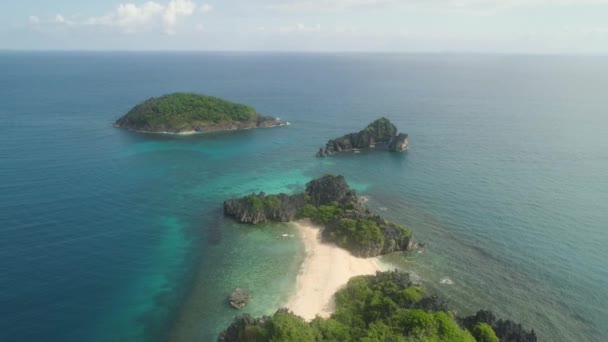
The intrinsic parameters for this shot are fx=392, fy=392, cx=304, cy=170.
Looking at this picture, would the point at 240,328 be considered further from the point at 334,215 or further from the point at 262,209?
the point at 334,215

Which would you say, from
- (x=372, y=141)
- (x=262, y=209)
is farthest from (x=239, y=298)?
(x=372, y=141)

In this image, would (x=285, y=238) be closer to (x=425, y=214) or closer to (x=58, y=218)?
(x=425, y=214)

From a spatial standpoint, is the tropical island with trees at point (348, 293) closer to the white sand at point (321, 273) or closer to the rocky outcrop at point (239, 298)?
the white sand at point (321, 273)

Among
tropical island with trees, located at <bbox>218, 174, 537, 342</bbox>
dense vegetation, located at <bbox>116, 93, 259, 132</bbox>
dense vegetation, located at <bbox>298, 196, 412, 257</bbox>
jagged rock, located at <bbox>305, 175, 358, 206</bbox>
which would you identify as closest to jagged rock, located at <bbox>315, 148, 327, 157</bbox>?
jagged rock, located at <bbox>305, 175, 358, 206</bbox>

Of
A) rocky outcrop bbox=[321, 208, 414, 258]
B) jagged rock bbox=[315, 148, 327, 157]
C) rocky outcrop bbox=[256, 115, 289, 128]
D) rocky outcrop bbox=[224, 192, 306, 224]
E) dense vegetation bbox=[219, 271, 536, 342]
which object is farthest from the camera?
rocky outcrop bbox=[256, 115, 289, 128]

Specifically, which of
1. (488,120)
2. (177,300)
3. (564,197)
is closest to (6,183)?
(177,300)

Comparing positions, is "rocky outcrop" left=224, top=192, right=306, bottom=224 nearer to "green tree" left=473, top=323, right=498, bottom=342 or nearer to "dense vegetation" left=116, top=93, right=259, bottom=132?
"green tree" left=473, top=323, right=498, bottom=342

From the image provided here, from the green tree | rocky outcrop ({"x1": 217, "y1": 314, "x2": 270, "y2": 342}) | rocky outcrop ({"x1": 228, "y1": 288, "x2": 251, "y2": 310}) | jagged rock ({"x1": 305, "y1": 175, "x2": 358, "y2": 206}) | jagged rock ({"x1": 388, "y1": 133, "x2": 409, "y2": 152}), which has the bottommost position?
rocky outcrop ({"x1": 228, "y1": 288, "x2": 251, "y2": 310})

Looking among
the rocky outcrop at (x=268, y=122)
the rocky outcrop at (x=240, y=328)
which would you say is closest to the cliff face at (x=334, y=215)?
the rocky outcrop at (x=240, y=328)
